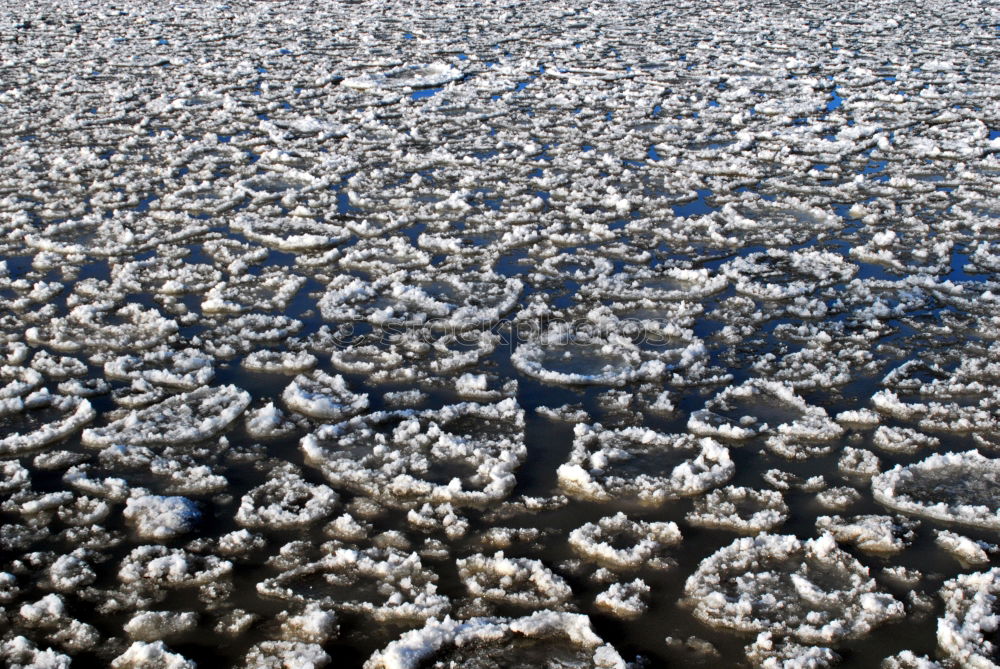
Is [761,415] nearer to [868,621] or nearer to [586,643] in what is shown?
[868,621]

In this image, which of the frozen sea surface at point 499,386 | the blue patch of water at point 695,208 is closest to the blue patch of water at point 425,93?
the frozen sea surface at point 499,386

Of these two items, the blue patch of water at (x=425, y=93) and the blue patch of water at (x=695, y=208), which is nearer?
the blue patch of water at (x=695, y=208)

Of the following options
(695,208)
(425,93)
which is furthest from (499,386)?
(425,93)

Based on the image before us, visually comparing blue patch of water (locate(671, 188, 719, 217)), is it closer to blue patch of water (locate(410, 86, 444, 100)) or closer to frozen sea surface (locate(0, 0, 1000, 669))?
frozen sea surface (locate(0, 0, 1000, 669))

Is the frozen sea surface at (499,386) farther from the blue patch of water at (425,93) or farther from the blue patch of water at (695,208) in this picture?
the blue patch of water at (425,93)

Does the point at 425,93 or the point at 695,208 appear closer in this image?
the point at 695,208

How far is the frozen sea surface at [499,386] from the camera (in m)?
2.78

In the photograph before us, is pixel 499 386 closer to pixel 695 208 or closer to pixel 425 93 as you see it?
pixel 695 208

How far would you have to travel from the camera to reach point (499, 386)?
407 cm

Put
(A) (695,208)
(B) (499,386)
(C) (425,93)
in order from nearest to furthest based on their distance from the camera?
(B) (499,386) → (A) (695,208) → (C) (425,93)

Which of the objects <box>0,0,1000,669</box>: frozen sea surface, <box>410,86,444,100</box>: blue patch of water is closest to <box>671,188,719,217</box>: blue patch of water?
<box>0,0,1000,669</box>: frozen sea surface

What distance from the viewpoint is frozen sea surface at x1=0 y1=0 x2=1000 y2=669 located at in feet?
9.12

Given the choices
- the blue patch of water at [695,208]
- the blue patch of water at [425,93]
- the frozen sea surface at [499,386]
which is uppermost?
the frozen sea surface at [499,386]

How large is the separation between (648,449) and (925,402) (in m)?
1.25
